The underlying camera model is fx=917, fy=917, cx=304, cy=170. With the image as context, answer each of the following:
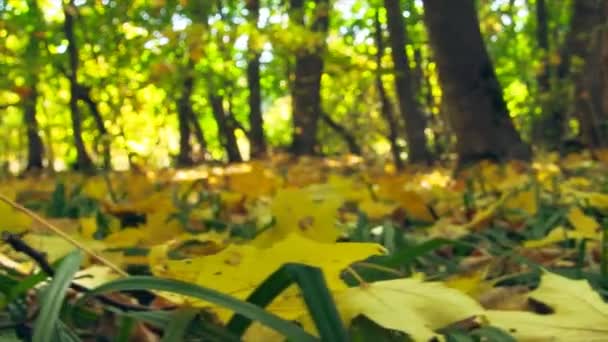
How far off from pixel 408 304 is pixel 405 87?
6.75 meters

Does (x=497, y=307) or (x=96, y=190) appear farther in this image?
(x=96, y=190)

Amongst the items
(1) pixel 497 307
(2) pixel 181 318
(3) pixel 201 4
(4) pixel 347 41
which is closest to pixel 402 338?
(2) pixel 181 318

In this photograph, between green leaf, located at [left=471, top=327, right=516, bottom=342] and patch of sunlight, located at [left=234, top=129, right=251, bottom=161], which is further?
patch of sunlight, located at [left=234, top=129, right=251, bottom=161]

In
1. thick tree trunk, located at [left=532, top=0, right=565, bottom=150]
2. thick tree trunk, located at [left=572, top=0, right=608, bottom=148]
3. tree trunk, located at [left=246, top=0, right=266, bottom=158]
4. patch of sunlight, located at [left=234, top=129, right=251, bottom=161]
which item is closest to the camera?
thick tree trunk, located at [left=572, top=0, right=608, bottom=148]

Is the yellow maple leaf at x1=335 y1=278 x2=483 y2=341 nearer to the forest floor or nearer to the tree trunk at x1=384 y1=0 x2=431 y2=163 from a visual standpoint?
the forest floor

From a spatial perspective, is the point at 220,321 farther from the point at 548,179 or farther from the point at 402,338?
the point at 548,179

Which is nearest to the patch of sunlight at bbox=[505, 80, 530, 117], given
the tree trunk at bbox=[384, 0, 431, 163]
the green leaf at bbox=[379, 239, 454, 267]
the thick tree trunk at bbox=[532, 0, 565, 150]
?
the thick tree trunk at bbox=[532, 0, 565, 150]

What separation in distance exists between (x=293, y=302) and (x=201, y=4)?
3605 millimetres

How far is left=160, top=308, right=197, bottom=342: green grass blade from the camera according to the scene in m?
0.52

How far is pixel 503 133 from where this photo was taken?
4.28 meters

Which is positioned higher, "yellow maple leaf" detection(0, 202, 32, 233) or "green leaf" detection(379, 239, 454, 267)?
"yellow maple leaf" detection(0, 202, 32, 233)

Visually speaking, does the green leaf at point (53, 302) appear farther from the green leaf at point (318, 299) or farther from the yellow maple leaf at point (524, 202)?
the yellow maple leaf at point (524, 202)

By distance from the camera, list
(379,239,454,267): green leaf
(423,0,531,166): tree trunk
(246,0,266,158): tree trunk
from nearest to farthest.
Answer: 1. (379,239,454,267): green leaf
2. (423,0,531,166): tree trunk
3. (246,0,266,158): tree trunk

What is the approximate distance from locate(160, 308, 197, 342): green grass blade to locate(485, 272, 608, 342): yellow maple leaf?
0.18 meters
